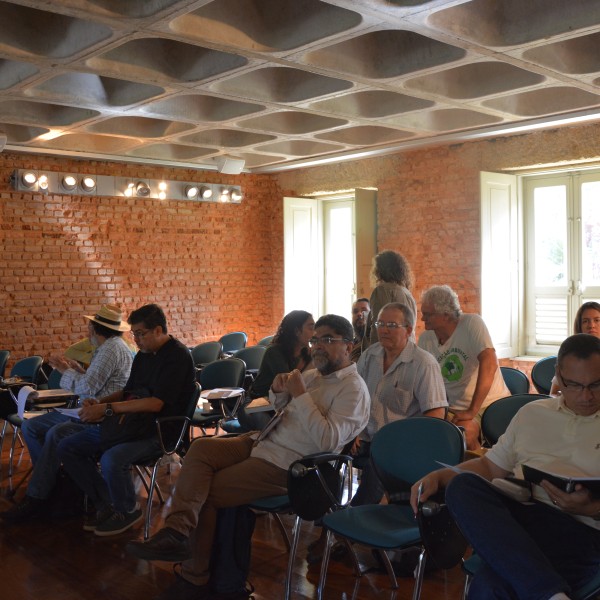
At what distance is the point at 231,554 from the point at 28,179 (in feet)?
22.5

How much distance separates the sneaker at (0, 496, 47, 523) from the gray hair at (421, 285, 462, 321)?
293 cm

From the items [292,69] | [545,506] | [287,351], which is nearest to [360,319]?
[287,351]

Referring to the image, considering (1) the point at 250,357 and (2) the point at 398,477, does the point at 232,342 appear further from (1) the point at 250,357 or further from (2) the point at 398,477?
(2) the point at 398,477

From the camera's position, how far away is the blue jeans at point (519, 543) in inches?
103

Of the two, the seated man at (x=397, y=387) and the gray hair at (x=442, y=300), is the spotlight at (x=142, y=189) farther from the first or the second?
the seated man at (x=397, y=387)

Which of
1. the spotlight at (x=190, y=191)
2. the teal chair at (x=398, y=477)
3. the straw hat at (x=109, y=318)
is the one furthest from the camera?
the spotlight at (x=190, y=191)

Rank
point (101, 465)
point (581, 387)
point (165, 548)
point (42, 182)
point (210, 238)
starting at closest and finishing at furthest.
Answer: point (581, 387) < point (165, 548) < point (101, 465) < point (42, 182) < point (210, 238)

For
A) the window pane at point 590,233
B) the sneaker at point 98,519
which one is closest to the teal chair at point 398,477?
the sneaker at point 98,519

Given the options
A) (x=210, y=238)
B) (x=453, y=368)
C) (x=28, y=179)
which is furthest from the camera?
(x=210, y=238)

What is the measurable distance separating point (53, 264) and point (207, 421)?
4648 millimetres

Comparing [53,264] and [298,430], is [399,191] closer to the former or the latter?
[53,264]

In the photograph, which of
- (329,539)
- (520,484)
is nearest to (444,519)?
(520,484)

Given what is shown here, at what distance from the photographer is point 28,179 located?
30.5 feet

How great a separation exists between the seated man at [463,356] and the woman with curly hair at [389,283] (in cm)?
78
